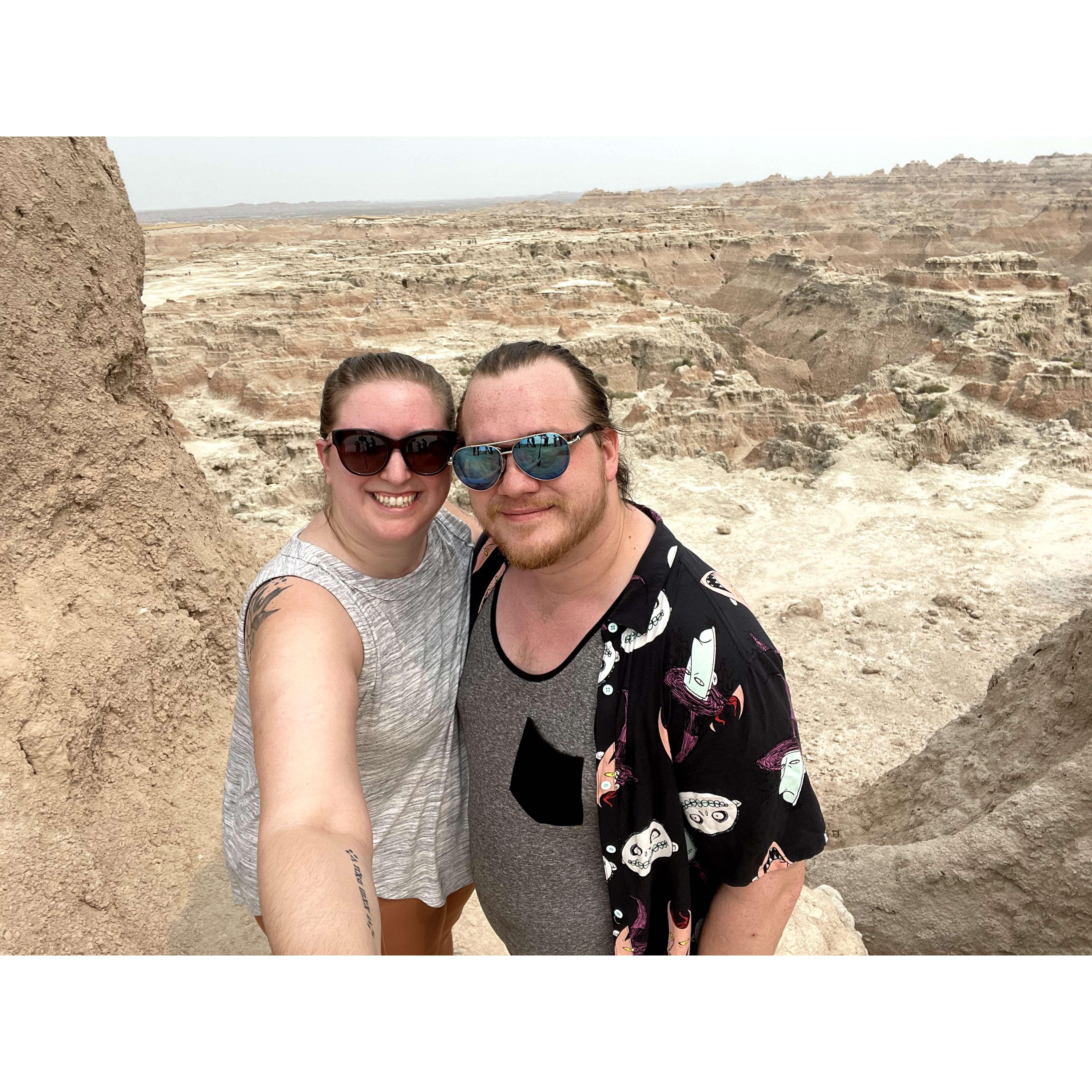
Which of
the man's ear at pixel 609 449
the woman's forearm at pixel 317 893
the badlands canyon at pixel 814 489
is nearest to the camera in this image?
the woman's forearm at pixel 317 893

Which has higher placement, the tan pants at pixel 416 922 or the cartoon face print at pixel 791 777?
the cartoon face print at pixel 791 777

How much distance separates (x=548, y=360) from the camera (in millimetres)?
1674

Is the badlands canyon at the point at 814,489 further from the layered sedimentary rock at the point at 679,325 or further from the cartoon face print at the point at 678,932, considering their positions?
the cartoon face print at the point at 678,932

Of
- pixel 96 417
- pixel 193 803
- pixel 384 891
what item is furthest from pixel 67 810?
pixel 384 891

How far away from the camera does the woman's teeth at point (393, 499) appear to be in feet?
5.70

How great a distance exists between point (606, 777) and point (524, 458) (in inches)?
26.5

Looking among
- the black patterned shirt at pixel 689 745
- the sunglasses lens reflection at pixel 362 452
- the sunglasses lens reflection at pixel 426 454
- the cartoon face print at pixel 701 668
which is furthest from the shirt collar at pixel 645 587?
the sunglasses lens reflection at pixel 362 452

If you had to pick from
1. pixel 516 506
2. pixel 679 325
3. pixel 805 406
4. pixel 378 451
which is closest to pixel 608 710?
pixel 516 506

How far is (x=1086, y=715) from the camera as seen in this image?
4.06 metres

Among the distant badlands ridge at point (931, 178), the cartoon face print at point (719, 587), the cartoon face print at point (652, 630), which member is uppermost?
the distant badlands ridge at point (931, 178)

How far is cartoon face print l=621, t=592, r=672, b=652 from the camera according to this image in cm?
154

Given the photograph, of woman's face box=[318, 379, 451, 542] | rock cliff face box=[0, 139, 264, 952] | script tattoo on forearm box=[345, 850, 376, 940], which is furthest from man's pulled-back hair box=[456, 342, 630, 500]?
rock cliff face box=[0, 139, 264, 952]

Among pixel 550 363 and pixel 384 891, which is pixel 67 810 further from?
pixel 550 363

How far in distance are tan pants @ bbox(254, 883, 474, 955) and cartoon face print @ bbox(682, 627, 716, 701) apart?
106cm
